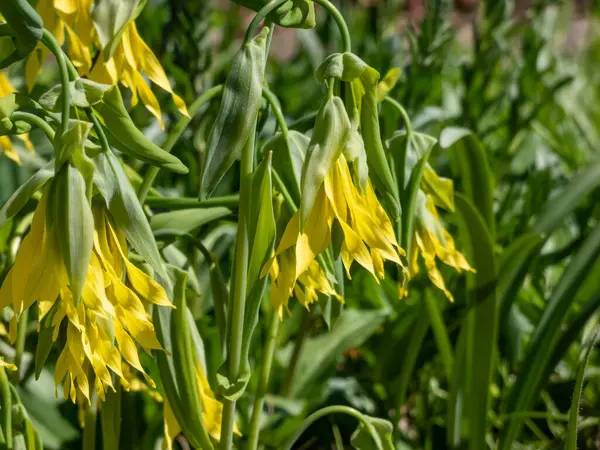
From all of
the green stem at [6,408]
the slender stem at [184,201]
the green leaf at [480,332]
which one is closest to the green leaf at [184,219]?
the slender stem at [184,201]

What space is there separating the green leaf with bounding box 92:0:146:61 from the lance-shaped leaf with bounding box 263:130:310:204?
159 millimetres

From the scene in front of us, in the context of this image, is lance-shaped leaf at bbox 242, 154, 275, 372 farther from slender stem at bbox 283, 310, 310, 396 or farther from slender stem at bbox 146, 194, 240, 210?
slender stem at bbox 283, 310, 310, 396

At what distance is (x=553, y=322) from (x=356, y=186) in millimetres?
532

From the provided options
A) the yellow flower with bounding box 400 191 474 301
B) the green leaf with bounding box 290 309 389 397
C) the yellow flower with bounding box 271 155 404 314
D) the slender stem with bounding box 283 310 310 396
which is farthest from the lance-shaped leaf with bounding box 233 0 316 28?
the green leaf with bounding box 290 309 389 397

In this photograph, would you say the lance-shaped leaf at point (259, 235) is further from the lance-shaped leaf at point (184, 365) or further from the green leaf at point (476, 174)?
the green leaf at point (476, 174)

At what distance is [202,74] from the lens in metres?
1.45

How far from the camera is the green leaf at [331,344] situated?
4.12 ft

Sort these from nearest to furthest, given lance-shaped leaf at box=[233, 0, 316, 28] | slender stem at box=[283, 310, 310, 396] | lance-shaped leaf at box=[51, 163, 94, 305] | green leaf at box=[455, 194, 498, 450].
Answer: lance-shaped leaf at box=[51, 163, 94, 305], lance-shaped leaf at box=[233, 0, 316, 28], green leaf at box=[455, 194, 498, 450], slender stem at box=[283, 310, 310, 396]

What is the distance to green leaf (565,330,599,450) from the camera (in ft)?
2.56

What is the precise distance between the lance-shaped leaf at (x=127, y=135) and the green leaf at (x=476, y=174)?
1.61ft

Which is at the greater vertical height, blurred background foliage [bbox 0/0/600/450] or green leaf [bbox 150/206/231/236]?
green leaf [bbox 150/206/231/236]

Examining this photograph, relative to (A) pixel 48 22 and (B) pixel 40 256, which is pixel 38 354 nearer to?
(B) pixel 40 256

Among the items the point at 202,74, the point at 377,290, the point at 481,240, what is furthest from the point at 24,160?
the point at 481,240

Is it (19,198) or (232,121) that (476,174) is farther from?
(19,198)
